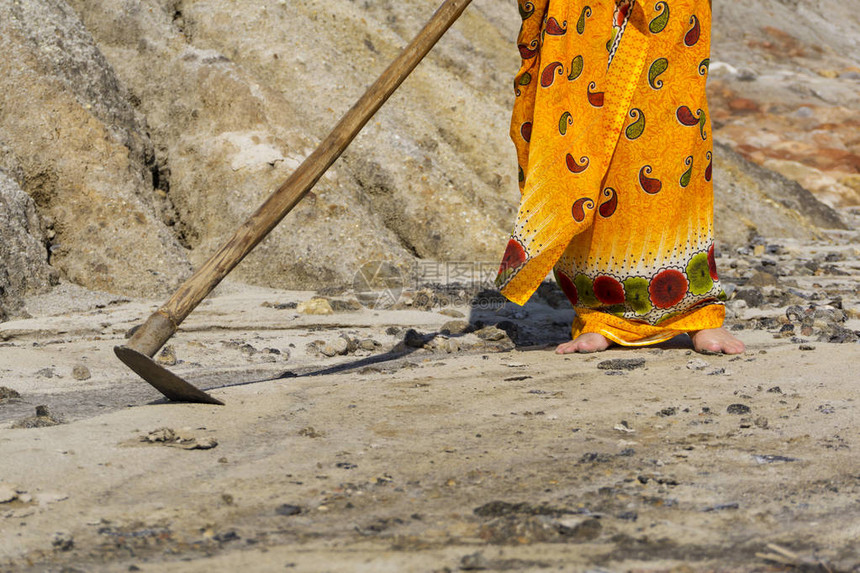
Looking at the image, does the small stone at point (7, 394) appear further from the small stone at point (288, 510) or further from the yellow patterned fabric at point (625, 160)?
the yellow patterned fabric at point (625, 160)

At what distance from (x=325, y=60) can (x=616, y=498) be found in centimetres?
672

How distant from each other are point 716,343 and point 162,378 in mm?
2112

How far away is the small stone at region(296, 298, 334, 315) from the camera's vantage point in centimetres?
467

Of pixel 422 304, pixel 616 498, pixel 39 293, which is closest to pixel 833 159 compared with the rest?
pixel 422 304

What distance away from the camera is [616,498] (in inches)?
73.2

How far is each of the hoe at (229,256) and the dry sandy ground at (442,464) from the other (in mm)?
126

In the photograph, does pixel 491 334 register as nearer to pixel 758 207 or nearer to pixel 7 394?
pixel 7 394

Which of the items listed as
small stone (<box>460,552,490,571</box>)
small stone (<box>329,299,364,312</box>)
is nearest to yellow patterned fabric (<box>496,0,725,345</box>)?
small stone (<box>329,299,364,312</box>)

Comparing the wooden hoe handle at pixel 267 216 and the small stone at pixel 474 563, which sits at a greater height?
the wooden hoe handle at pixel 267 216

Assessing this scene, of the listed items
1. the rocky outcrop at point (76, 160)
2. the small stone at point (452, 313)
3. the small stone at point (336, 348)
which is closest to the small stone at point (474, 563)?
the small stone at point (336, 348)

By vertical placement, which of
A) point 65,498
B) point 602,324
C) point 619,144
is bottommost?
point 65,498

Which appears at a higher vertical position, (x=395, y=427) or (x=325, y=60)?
(x=325, y=60)

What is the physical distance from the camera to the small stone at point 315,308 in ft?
15.3

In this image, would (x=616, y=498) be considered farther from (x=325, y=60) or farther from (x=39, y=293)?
(x=325, y=60)
